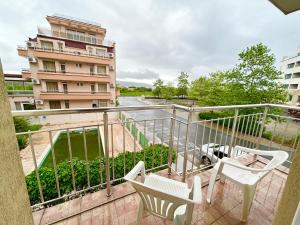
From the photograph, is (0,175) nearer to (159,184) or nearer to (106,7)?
(159,184)

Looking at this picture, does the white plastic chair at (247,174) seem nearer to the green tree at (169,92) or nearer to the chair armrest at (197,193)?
the chair armrest at (197,193)

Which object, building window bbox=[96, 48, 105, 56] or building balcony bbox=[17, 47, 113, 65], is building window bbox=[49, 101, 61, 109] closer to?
building balcony bbox=[17, 47, 113, 65]

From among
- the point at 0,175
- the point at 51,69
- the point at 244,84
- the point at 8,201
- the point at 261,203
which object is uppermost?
the point at 51,69

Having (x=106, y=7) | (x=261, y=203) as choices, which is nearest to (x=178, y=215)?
(x=261, y=203)

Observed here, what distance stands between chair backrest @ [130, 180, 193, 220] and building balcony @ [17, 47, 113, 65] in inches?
551

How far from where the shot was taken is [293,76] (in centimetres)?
2069

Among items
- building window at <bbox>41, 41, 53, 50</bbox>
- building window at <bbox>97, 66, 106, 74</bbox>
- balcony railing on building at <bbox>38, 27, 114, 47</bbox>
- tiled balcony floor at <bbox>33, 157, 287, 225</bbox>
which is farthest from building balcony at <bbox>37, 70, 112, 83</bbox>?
tiled balcony floor at <bbox>33, 157, 287, 225</bbox>

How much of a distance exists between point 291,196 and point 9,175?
1.27 m

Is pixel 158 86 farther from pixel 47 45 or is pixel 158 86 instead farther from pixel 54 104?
pixel 47 45

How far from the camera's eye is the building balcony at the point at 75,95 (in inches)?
493

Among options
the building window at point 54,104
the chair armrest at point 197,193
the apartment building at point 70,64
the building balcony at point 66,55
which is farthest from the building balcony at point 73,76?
the chair armrest at point 197,193

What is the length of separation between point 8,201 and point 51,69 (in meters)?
15.1

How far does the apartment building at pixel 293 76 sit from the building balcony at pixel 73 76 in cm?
2414

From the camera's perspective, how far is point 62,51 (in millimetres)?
11984
